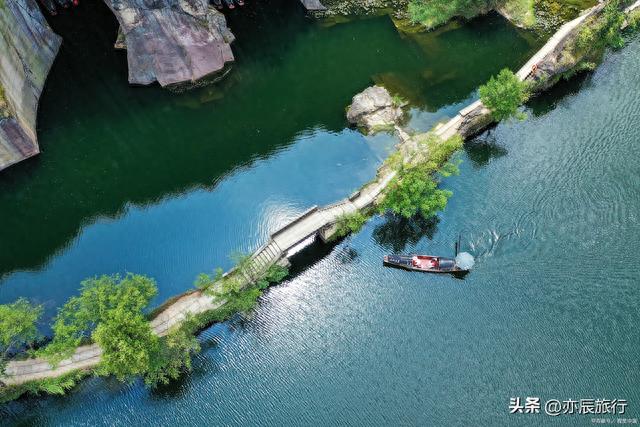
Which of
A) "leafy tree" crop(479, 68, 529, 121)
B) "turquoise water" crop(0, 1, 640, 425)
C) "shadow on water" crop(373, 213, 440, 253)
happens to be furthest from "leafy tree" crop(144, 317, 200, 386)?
"leafy tree" crop(479, 68, 529, 121)

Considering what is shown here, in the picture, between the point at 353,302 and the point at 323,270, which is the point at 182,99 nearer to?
the point at 323,270

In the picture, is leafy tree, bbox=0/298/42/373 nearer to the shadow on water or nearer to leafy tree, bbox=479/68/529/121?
the shadow on water

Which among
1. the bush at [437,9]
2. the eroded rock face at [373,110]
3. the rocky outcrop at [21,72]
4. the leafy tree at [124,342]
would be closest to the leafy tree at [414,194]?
the eroded rock face at [373,110]

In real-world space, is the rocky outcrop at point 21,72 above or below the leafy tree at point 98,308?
above

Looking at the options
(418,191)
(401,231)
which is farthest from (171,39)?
(401,231)

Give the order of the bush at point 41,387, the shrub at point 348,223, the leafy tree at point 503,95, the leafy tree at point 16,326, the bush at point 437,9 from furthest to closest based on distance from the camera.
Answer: the bush at point 437,9 → the leafy tree at point 503,95 → the shrub at point 348,223 → the bush at point 41,387 → the leafy tree at point 16,326

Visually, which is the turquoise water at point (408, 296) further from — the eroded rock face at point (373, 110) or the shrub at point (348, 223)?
the eroded rock face at point (373, 110)

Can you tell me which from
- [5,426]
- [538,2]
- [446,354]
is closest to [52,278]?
[5,426]

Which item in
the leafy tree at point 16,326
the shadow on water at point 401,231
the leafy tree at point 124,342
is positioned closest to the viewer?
the leafy tree at point 124,342
